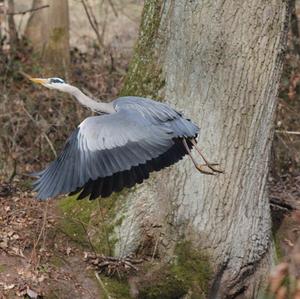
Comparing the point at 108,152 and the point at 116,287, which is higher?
the point at 108,152

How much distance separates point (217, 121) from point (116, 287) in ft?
4.49

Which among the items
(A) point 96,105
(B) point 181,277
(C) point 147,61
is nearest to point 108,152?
(A) point 96,105

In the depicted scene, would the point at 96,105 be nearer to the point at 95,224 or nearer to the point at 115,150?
the point at 115,150

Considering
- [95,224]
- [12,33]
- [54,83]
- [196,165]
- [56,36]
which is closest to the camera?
[196,165]

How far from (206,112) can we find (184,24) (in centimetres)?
62

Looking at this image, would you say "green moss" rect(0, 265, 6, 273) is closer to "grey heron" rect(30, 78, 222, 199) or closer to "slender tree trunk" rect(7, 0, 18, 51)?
"grey heron" rect(30, 78, 222, 199)

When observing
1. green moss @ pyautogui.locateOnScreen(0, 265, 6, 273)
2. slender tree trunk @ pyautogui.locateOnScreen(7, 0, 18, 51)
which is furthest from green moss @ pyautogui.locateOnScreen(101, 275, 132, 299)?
slender tree trunk @ pyautogui.locateOnScreen(7, 0, 18, 51)

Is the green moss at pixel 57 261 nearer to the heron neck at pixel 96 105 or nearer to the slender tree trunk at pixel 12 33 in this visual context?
the heron neck at pixel 96 105

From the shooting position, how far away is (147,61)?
5.74 metres

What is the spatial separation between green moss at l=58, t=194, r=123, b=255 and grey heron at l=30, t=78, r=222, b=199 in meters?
1.07

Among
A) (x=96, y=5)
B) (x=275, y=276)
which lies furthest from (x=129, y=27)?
(x=275, y=276)

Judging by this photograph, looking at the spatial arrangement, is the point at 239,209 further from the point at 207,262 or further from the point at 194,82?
the point at 194,82

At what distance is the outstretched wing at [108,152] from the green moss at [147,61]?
3.04 feet

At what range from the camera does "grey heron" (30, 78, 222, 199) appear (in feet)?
14.6
